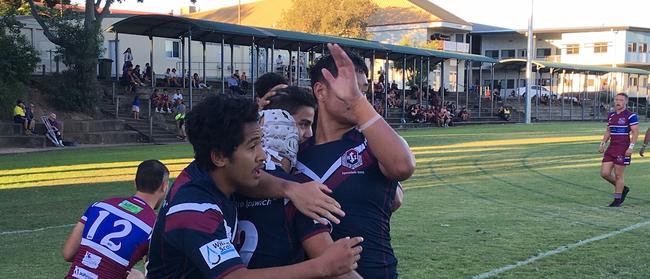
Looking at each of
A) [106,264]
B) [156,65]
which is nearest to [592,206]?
[106,264]

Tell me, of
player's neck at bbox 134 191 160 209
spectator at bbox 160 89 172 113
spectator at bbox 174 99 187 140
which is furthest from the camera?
spectator at bbox 160 89 172 113

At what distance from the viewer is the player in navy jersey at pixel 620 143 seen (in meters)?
12.1

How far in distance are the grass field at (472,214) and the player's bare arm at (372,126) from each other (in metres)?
3.85

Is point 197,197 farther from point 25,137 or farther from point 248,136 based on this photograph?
point 25,137

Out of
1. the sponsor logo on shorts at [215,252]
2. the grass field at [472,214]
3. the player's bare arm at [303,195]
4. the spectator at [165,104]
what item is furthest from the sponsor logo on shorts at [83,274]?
the spectator at [165,104]

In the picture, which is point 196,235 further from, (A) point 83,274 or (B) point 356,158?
(A) point 83,274

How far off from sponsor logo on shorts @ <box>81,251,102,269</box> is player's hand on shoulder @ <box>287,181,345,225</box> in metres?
1.70

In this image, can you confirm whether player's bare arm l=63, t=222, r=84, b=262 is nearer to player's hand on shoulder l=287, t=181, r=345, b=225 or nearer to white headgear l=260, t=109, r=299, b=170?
white headgear l=260, t=109, r=299, b=170

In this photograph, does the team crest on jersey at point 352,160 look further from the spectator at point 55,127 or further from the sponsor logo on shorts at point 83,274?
the spectator at point 55,127

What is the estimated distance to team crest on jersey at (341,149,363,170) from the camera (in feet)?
10.4

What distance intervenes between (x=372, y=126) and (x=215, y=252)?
959 millimetres

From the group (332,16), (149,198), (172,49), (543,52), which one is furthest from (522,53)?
(149,198)

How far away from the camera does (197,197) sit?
102 inches

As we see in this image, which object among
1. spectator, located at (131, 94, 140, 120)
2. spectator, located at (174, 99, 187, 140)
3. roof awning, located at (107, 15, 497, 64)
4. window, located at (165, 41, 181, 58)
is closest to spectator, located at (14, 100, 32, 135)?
roof awning, located at (107, 15, 497, 64)
